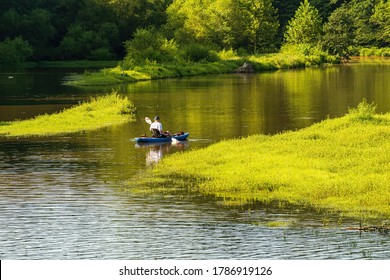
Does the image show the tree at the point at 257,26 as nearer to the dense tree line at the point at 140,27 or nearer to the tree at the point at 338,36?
the dense tree line at the point at 140,27

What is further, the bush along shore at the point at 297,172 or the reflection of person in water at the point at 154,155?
the reflection of person in water at the point at 154,155

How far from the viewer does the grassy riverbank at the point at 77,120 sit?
49.6 meters

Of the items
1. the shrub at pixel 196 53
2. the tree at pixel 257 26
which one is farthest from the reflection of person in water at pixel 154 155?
the tree at pixel 257 26

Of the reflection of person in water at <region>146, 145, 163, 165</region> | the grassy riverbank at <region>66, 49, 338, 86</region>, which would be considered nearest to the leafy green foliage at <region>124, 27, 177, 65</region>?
the grassy riverbank at <region>66, 49, 338, 86</region>

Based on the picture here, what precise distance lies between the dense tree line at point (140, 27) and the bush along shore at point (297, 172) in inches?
3703

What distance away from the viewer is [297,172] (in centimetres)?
3195

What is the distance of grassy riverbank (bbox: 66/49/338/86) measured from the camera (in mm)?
97294

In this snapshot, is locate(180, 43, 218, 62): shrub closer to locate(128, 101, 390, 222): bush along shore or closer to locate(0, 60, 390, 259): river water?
locate(0, 60, 390, 259): river water

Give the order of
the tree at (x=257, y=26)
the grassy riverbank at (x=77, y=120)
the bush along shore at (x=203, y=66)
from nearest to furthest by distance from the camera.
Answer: the grassy riverbank at (x=77, y=120) < the bush along shore at (x=203, y=66) < the tree at (x=257, y=26)

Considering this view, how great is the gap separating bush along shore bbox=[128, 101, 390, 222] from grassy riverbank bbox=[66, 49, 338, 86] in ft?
179

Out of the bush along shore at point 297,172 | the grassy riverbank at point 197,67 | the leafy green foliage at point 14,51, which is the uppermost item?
the leafy green foliage at point 14,51

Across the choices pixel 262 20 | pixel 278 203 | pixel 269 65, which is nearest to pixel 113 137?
pixel 278 203


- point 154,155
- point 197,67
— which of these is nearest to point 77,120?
point 154,155
